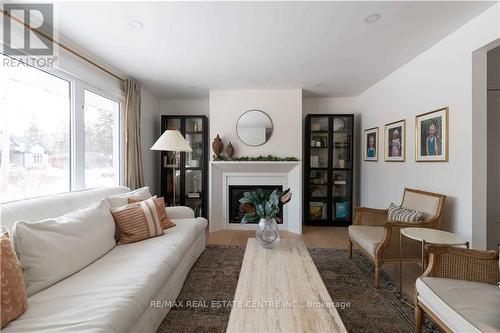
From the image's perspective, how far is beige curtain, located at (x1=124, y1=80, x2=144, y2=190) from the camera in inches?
121

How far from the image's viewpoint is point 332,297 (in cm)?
193

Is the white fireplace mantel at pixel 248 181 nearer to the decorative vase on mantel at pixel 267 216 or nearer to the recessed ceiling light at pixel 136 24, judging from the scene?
the decorative vase on mantel at pixel 267 216

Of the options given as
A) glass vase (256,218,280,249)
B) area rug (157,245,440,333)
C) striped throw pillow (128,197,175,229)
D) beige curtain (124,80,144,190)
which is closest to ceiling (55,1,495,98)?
beige curtain (124,80,144,190)

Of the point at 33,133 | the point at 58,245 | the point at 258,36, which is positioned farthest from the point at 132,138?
the point at 258,36

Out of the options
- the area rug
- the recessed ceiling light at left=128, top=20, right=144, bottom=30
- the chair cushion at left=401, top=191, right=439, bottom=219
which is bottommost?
the area rug

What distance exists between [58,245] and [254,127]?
9.47 ft

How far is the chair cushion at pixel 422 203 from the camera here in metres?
2.13

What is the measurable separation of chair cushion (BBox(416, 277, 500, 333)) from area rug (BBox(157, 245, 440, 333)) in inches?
15.5

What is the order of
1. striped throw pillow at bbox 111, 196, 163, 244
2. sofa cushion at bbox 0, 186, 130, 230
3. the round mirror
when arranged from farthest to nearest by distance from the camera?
1. the round mirror
2. striped throw pillow at bbox 111, 196, 163, 244
3. sofa cushion at bbox 0, 186, 130, 230

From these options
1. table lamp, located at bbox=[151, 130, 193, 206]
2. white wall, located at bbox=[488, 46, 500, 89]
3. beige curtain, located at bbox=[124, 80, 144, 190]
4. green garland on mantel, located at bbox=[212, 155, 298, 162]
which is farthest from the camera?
green garland on mantel, located at bbox=[212, 155, 298, 162]

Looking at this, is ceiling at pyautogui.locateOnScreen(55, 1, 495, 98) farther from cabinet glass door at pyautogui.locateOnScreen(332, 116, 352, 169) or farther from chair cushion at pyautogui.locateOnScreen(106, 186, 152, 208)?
chair cushion at pyautogui.locateOnScreen(106, 186, 152, 208)

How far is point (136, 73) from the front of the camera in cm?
304

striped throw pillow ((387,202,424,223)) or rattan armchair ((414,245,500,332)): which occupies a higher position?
striped throw pillow ((387,202,424,223))

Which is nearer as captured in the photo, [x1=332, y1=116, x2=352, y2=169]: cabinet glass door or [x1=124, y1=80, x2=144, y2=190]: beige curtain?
[x1=124, y1=80, x2=144, y2=190]: beige curtain
